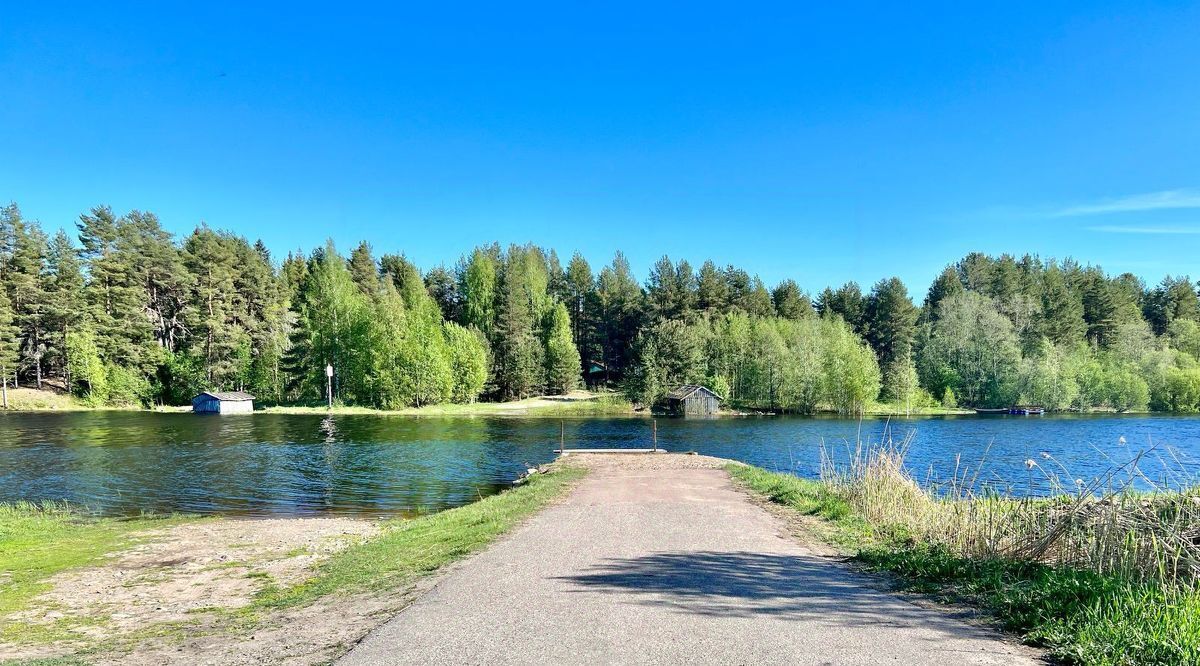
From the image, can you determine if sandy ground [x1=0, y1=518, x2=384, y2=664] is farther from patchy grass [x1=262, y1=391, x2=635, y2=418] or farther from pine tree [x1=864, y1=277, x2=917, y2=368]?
pine tree [x1=864, y1=277, x2=917, y2=368]

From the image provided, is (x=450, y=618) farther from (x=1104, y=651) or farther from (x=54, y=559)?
(x=54, y=559)

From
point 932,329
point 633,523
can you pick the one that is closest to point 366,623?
point 633,523

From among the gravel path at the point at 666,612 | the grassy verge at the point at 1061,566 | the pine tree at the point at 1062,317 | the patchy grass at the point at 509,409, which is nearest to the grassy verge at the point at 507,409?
the patchy grass at the point at 509,409

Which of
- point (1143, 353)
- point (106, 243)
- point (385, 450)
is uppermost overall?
point (106, 243)

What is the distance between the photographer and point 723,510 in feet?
46.8

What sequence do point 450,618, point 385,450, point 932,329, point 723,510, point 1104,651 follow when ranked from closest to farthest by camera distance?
point 1104,651 → point 450,618 → point 723,510 → point 385,450 → point 932,329

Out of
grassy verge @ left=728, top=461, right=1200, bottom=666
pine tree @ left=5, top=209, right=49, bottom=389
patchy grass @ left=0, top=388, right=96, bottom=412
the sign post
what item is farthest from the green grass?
pine tree @ left=5, top=209, right=49, bottom=389

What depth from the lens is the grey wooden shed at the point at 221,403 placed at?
66688 mm

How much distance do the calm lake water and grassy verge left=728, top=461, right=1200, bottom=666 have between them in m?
0.85

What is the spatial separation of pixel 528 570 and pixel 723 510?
6.60 meters

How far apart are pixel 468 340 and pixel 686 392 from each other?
2744 centimetres

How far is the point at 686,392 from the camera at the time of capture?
70625mm

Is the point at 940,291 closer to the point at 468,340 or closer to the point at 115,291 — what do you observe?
the point at 468,340

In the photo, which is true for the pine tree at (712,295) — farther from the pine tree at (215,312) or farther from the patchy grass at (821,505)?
the patchy grass at (821,505)
